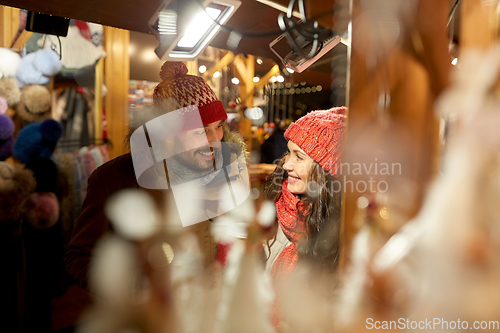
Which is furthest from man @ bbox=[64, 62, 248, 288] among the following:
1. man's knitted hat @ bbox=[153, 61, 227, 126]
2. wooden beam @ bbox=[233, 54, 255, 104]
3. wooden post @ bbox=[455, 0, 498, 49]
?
wooden post @ bbox=[455, 0, 498, 49]

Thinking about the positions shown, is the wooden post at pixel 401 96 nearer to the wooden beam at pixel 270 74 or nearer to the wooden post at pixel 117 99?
the wooden beam at pixel 270 74

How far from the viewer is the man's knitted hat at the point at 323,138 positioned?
2.90 ft

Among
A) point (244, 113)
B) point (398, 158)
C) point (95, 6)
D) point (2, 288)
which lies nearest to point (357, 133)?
point (398, 158)

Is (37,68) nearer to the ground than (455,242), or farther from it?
farther from it

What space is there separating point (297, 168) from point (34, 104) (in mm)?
748

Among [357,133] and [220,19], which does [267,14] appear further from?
[357,133]

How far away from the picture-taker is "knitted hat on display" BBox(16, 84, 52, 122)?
32.5 inches

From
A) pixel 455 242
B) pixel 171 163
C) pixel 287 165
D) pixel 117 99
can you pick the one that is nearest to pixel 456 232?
pixel 455 242

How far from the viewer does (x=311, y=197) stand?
0.92 metres

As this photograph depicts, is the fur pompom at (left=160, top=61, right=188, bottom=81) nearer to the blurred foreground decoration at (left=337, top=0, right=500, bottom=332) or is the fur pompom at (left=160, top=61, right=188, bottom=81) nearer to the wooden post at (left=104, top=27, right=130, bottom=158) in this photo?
the wooden post at (left=104, top=27, right=130, bottom=158)

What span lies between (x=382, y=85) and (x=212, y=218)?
1.81 ft

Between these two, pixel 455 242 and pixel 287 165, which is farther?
pixel 287 165

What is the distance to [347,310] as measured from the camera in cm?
82

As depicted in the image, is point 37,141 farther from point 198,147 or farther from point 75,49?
point 198,147
